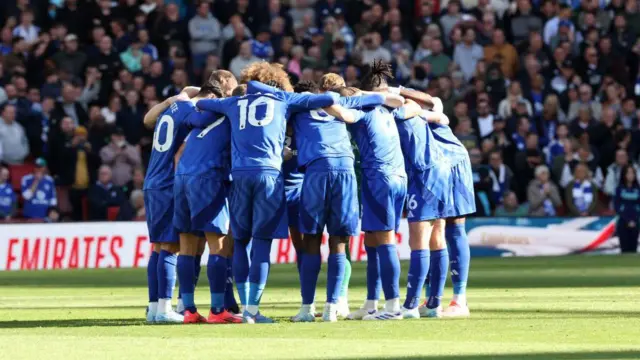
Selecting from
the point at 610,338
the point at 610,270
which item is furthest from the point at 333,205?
the point at 610,270

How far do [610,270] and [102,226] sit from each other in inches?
352

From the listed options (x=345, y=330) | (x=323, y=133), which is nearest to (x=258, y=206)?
(x=323, y=133)

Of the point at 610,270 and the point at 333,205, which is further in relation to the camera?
the point at 610,270

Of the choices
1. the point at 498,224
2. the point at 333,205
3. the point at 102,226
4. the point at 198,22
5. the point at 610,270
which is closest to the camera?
the point at 333,205

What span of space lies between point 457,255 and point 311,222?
1.88 meters

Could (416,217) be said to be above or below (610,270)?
above

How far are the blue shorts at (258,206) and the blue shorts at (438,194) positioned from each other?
1432 mm

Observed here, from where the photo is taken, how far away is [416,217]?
47.0ft

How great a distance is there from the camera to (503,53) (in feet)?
105

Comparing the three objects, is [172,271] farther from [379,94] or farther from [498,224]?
[498,224]

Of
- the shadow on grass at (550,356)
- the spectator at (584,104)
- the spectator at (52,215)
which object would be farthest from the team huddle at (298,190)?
the spectator at (584,104)

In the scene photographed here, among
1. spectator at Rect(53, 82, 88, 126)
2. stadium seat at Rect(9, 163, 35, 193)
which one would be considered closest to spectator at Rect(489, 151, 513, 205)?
spectator at Rect(53, 82, 88, 126)

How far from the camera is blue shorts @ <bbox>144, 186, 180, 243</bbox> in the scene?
46.5 feet

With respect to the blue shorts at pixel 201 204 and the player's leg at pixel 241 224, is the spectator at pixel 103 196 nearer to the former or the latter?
the blue shorts at pixel 201 204
